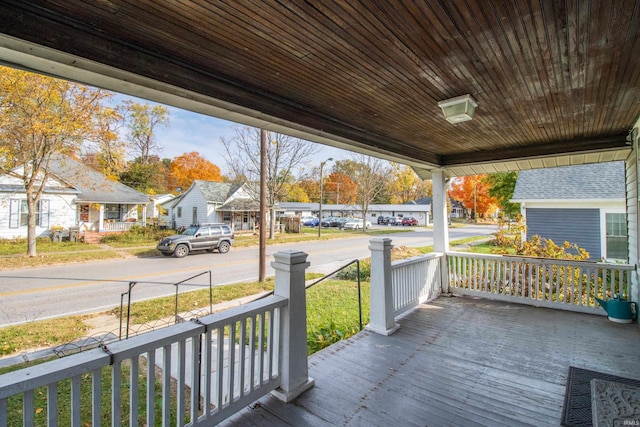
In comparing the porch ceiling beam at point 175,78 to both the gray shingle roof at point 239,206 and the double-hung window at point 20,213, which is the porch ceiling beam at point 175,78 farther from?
the gray shingle roof at point 239,206

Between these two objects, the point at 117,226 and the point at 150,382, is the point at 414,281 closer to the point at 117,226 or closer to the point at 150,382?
the point at 150,382

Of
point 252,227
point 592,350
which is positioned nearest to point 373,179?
point 252,227

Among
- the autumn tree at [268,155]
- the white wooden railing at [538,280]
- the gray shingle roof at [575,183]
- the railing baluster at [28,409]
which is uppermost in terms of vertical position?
the autumn tree at [268,155]

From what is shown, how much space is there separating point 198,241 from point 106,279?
178 inches

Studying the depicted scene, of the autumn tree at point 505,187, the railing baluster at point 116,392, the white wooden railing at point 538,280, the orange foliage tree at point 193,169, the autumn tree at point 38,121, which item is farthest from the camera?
the orange foliage tree at point 193,169

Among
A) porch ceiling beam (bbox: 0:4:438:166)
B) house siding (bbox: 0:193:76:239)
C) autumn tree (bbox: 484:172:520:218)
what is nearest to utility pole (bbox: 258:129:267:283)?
porch ceiling beam (bbox: 0:4:438:166)

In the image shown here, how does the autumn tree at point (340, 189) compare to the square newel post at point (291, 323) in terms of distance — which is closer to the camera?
the square newel post at point (291, 323)

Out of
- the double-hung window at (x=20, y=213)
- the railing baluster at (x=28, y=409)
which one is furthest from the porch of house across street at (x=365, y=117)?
the double-hung window at (x=20, y=213)

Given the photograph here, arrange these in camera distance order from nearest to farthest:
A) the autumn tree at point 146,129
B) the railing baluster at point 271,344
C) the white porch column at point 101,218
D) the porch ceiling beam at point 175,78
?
the porch ceiling beam at point 175,78
the railing baluster at point 271,344
the white porch column at point 101,218
the autumn tree at point 146,129

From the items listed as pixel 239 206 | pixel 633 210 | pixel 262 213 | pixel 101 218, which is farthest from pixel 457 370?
pixel 101 218

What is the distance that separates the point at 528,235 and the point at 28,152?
17.1 meters

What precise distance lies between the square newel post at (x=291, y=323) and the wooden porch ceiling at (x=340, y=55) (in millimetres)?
1318

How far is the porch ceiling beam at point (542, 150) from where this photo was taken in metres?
4.09

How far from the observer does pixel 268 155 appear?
610 inches
